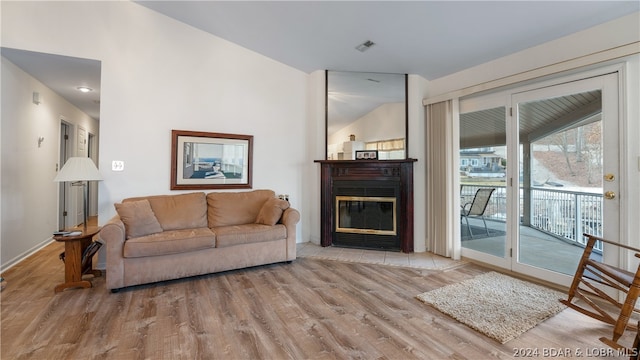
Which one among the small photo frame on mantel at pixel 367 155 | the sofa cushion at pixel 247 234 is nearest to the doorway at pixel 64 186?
the sofa cushion at pixel 247 234

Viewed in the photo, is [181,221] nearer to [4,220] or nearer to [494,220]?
[4,220]

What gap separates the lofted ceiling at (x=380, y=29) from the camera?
8.28 ft

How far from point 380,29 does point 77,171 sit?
345 centimetres

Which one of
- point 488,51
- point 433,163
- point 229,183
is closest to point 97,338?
point 229,183

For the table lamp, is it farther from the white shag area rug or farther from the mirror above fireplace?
the white shag area rug

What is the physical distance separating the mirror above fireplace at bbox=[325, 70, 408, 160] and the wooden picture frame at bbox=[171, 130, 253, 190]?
1263mm

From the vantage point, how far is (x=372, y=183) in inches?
160

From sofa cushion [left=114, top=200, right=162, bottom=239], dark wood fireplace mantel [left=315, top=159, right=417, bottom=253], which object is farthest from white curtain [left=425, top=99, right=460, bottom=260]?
sofa cushion [left=114, top=200, right=162, bottom=239]

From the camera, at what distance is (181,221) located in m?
3.29

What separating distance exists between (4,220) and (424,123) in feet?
17.0

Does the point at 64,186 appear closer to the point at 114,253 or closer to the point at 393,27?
the point at 114,253

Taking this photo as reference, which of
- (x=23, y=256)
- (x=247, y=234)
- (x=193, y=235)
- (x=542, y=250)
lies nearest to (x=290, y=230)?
(x=247, y=234)

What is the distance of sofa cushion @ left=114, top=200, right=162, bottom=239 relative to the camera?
285cm

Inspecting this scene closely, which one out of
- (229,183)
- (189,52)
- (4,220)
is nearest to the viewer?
(4,220)
